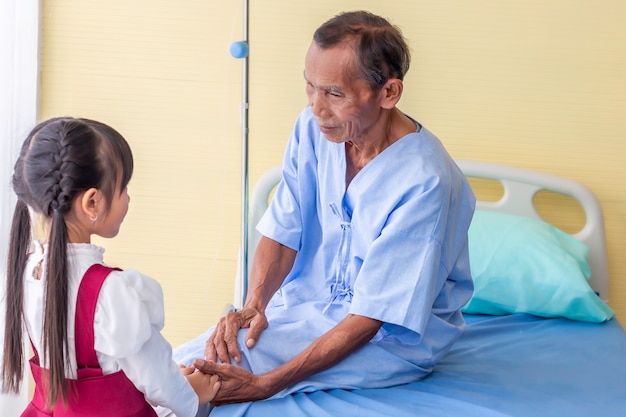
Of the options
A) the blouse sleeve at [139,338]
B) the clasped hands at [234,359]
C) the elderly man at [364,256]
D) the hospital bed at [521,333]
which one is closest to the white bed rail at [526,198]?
the hospital bed at [521,333]

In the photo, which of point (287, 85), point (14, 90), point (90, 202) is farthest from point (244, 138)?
point (90, 202)

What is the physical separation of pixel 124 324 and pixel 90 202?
227mm

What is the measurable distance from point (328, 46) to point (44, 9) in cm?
140

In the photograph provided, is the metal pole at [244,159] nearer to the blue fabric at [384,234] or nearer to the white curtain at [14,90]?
the blue fabric at [384,234]

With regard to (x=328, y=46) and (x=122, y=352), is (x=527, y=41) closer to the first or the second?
(x=328, y=46)

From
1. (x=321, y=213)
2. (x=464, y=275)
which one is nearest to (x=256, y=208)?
(x=321, y=213)

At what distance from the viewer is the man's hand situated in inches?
79.0

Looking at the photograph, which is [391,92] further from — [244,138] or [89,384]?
[89,384]

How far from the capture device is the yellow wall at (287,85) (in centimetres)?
303

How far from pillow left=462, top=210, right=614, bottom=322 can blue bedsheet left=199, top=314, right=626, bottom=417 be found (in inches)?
1.6

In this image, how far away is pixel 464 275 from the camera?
2.19 metres

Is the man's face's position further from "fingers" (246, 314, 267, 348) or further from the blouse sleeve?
the blouse sleeve

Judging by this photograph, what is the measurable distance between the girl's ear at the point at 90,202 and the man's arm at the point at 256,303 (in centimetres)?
51

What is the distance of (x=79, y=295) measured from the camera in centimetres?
160
